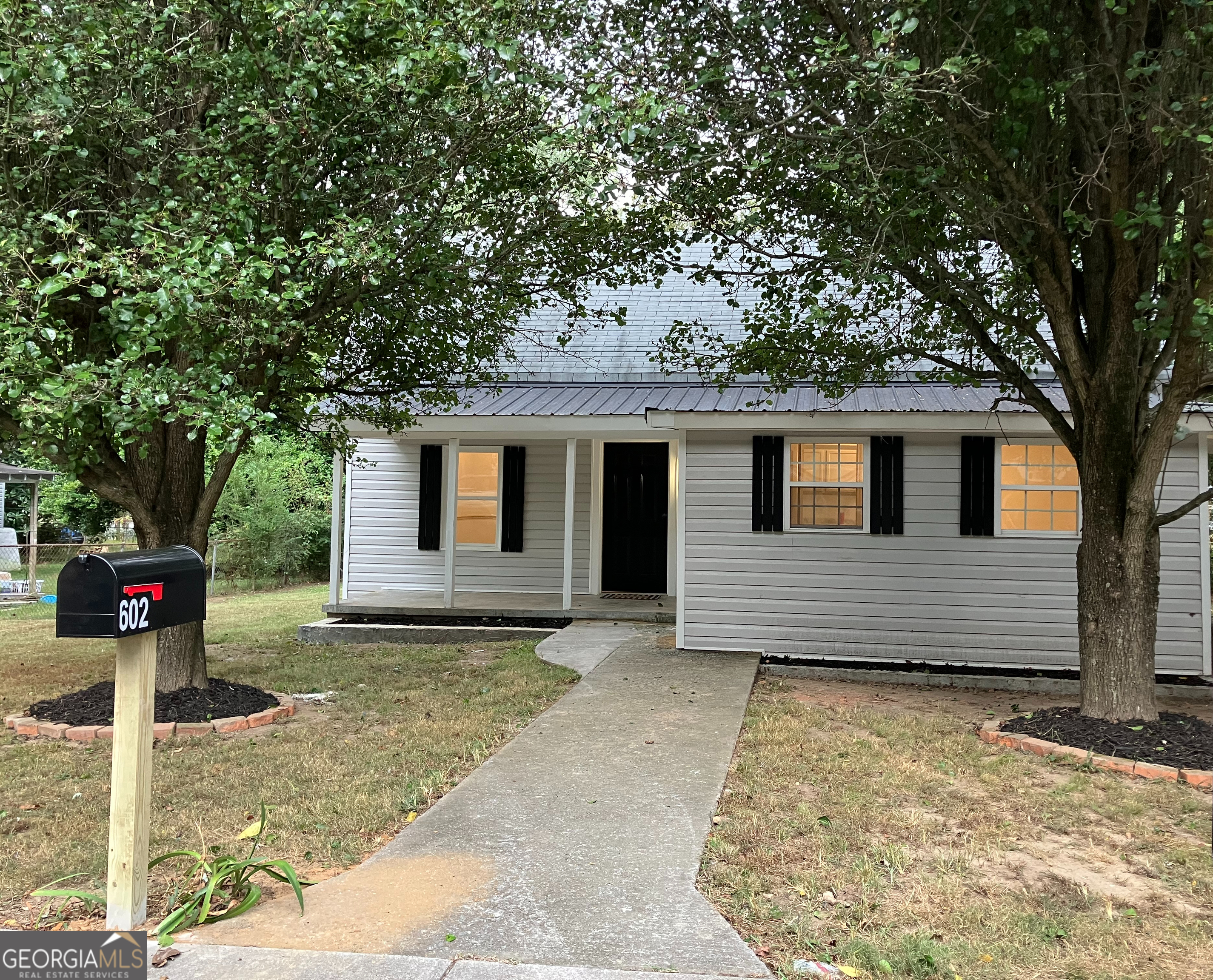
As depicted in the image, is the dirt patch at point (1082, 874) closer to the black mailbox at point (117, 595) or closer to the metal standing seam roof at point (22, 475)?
the black mailbox at point (117, 595)

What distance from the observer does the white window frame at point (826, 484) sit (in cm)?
883

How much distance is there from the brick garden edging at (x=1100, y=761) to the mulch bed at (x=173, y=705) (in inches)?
212

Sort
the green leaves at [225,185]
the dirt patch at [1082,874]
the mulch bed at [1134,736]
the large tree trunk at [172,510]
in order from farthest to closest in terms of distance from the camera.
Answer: the large tree trunk at [172,510] < the mulch bed at [1134,736] < the green leaves at [225,185] < the dirt patch at [1082,874]

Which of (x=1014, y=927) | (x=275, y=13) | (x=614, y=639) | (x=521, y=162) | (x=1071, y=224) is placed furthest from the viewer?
(x=614, y=639)

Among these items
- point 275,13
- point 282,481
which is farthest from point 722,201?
point 282,481

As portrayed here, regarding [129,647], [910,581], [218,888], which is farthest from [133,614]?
[910,581]

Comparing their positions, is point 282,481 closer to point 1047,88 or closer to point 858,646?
point 858,646

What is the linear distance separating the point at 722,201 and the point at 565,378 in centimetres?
580

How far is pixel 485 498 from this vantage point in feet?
40.5

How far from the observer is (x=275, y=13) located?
4508 mm

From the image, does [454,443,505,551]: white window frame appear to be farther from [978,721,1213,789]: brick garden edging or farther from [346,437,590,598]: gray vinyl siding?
[978,721,1213,789]: brick garden edging

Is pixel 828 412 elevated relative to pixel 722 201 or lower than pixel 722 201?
lower

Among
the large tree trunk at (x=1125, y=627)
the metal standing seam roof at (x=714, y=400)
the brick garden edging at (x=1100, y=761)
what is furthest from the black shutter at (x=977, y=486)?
the brick garden edging at (x=1100, y=761)

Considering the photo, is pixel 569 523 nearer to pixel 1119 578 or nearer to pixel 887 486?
pixel 887 486
